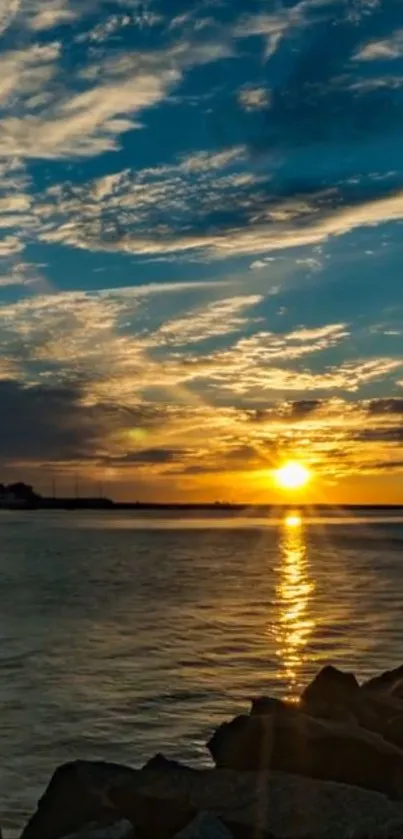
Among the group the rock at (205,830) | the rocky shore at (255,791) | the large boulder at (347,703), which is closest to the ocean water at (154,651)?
the large boulder at (347,703)

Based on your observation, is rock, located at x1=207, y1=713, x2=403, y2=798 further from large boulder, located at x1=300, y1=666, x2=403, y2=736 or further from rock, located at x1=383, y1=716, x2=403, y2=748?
large boulder, located at x1=300, y1=666, x2=403, y2=736

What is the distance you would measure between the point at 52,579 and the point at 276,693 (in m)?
33.7

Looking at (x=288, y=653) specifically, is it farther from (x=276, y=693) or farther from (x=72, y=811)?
(x=72, y=811)

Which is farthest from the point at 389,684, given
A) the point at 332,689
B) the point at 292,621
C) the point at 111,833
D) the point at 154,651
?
the point at 292,621

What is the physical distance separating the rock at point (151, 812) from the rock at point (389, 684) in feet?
22.0

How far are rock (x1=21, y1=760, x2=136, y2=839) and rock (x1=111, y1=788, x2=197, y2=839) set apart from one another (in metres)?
0.16

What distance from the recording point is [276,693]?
21.7 meters

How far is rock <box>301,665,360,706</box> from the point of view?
1581 centimetres

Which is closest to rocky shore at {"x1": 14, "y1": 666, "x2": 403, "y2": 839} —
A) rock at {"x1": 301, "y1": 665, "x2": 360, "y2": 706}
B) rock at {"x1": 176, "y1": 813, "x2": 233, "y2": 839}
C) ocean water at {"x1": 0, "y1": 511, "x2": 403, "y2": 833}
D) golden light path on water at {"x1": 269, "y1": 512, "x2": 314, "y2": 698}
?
rock at {"x1": 176, "y1": 813, "x2": 233, "y2": 839}

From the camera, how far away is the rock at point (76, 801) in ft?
35.4

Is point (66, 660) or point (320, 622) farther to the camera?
point (320, 622)

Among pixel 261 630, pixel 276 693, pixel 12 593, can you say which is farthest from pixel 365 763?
pixel 12 593

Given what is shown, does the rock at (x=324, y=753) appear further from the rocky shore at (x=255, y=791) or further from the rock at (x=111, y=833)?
the rock at (x=111, y=833)

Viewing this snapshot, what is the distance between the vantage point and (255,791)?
1070 cm
